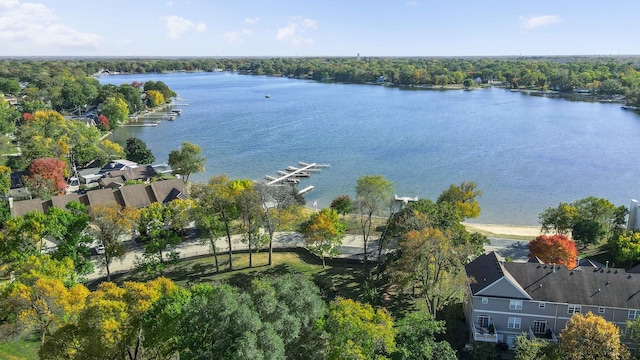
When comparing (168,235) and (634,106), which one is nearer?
(168,235)

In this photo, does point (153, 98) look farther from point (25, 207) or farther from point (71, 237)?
point (71, 237)

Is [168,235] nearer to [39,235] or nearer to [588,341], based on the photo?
[39,235]

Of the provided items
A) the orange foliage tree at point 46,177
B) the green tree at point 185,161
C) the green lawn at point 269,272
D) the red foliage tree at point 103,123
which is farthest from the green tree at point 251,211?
the red foliage tree at point 103,123

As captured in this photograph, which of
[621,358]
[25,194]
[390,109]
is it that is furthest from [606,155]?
[25,194]

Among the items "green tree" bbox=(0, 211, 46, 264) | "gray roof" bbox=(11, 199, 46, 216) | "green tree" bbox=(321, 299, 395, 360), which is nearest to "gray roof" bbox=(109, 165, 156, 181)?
"gray roof" bbox=(11, 199, 46, 216)

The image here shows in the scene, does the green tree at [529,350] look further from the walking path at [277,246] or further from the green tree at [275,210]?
the green tree at [275,210]

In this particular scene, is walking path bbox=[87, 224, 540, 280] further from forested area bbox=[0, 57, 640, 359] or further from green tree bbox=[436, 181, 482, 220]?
green tree bbox=[436, 181, 482, 220]

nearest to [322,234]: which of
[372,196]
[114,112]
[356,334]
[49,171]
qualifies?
[372,196]
